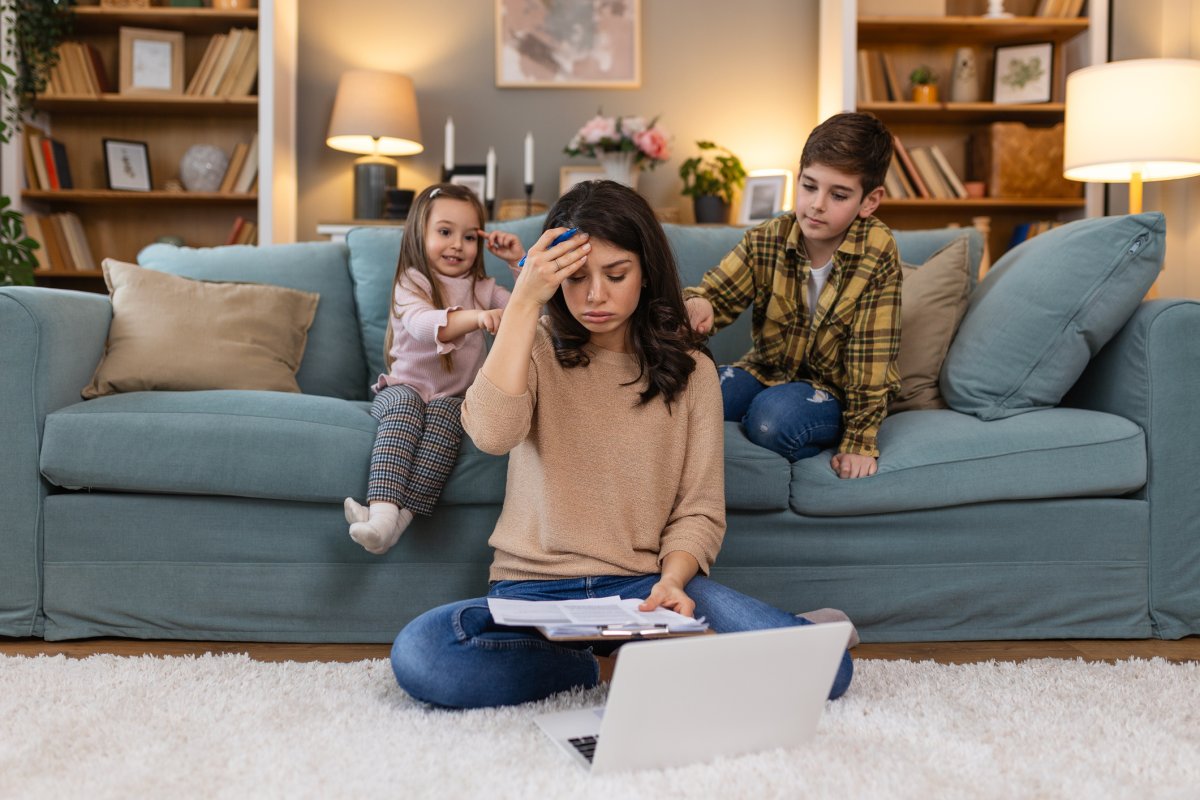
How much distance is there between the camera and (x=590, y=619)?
1.20 metres

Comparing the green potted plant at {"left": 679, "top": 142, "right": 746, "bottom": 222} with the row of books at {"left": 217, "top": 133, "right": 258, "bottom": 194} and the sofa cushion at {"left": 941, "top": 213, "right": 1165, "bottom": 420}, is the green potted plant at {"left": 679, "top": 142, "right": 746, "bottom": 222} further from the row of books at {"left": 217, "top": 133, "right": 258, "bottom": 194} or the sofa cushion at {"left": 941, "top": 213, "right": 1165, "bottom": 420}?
the sofa cushion at {"left": 941, "top": 213, "right": 1165, "bottom": 420}

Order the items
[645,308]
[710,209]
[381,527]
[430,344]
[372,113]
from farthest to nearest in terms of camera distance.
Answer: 1. [710,209]
2. [372,113]
3. [430,344]
4. [381,527]
5. [645,308]

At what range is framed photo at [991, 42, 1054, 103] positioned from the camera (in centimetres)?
409

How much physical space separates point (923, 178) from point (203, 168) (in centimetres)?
286

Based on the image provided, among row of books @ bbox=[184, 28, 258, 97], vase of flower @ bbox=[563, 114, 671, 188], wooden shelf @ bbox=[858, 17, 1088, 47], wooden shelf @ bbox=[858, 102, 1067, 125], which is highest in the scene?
wooden shelf @ bbox=[858, 17, 1088, 47]

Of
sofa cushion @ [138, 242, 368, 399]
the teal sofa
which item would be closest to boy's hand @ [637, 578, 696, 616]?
the teal sofa

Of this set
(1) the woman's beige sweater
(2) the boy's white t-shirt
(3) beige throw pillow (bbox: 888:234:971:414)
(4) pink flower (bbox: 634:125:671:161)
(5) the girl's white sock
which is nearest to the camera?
(1) the woman's beige sweater

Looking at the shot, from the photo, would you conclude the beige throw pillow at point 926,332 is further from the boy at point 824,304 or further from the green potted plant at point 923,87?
the green potted plant at point 923,87

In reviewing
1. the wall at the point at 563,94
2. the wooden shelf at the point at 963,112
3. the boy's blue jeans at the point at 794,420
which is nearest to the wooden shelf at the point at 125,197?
the wall at the point at 563,94

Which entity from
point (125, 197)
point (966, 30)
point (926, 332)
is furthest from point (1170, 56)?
point (125, 197)

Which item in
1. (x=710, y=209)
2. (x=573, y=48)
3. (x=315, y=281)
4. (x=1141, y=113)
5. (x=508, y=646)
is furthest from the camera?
(x=573, y=48)

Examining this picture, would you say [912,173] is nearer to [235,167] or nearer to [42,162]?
[235,167]

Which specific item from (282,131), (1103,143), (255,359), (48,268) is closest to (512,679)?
(255,359)

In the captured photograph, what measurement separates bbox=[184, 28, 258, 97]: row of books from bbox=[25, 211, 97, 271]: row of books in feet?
2.33
